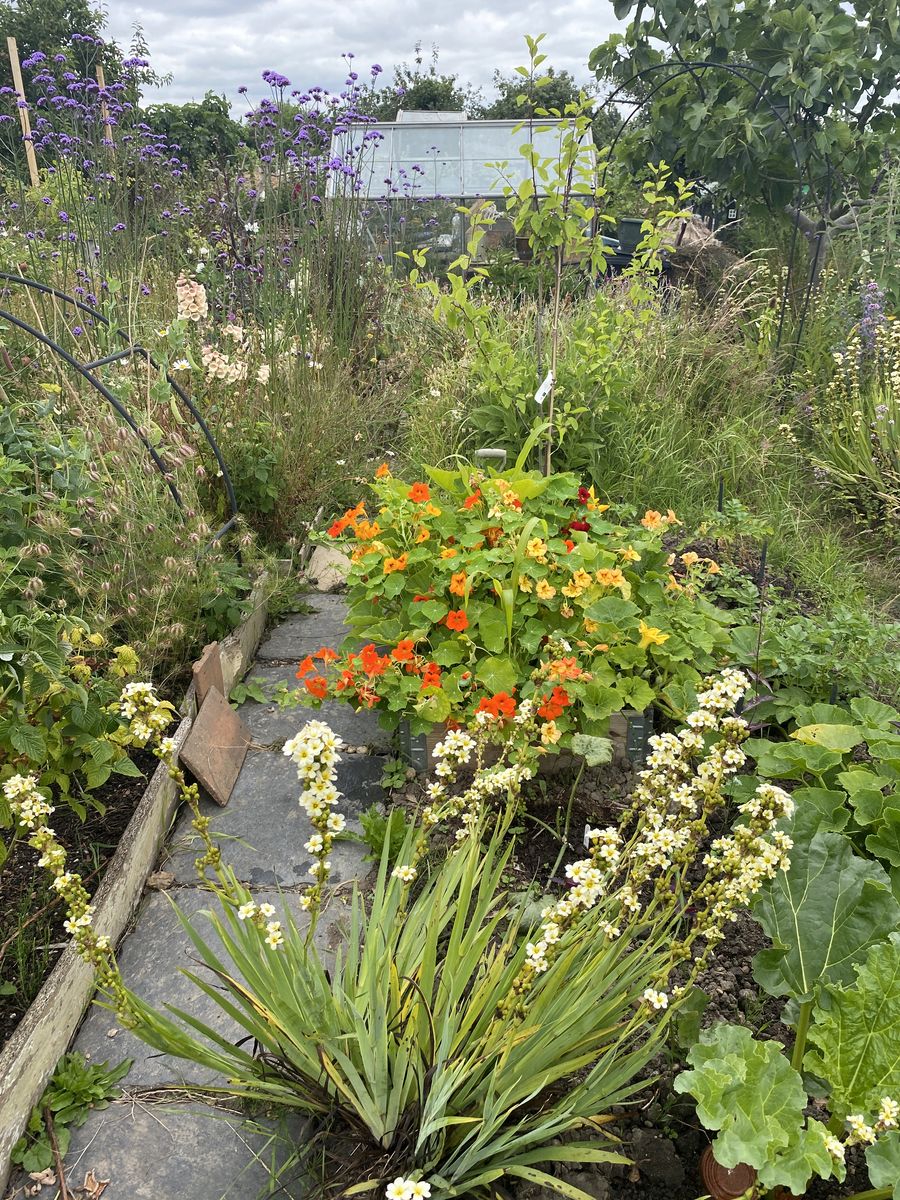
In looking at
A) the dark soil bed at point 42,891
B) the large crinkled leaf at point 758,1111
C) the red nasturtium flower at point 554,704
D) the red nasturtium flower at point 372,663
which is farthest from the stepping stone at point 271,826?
the large crinkled leaf at point 758,1111

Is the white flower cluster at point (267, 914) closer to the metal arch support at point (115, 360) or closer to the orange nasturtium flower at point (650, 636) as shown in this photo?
the orange nasturtium flower at point (650, 636)

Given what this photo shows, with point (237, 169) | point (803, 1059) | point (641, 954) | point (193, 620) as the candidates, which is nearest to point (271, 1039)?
point (641, 954)

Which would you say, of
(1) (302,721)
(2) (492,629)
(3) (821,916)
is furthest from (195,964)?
(3) (821,916)

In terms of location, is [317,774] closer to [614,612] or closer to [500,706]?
[500,706]

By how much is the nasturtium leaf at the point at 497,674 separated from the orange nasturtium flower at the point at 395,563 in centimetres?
39

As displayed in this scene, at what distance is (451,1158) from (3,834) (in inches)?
54.7

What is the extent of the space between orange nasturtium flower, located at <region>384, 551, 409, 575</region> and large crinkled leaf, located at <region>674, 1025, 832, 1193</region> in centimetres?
147

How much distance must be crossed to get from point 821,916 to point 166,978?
136cm

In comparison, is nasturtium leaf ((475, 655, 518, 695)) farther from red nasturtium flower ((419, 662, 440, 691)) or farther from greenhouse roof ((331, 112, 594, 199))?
greenhouse roof ((331, 112, 594, 199))

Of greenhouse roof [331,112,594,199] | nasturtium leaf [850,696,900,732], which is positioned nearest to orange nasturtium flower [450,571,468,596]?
nasturtium leaf [850,696,900,732]

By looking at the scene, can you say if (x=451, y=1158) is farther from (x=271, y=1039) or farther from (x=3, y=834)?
(x=3, y=834)

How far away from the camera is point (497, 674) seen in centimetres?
219

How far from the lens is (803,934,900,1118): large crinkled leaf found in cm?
126

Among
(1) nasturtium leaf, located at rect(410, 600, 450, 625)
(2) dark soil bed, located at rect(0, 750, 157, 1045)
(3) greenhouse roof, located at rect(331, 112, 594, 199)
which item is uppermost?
(3) greenhouse roof, located at rect(331, 112, 594, 199)
